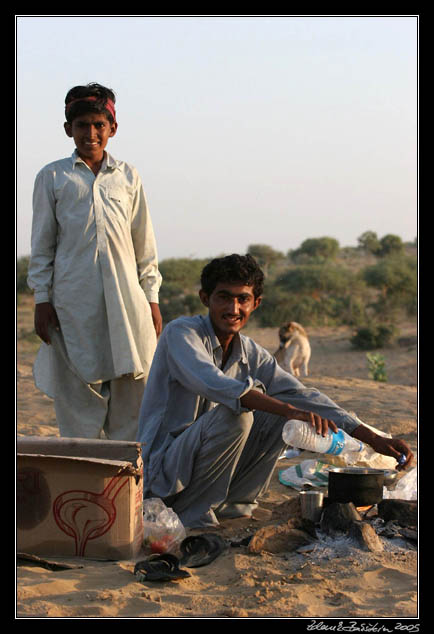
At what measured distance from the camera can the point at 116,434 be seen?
452 cm

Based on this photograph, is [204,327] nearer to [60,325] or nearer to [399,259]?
[60,325]

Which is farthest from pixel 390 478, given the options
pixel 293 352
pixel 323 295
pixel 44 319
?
pixel 323 295

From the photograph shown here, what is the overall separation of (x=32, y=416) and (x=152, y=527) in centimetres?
417

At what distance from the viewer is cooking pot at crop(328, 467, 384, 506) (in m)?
3.55

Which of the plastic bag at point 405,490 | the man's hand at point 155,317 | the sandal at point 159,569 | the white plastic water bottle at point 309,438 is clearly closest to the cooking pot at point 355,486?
the white plastic water bottle at point 309,438

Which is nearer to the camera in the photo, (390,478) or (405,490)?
(405,490)

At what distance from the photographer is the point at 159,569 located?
9.66ft

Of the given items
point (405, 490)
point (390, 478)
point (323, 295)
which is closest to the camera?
point (405, 490)

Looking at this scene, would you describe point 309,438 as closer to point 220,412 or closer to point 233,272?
point 220,412

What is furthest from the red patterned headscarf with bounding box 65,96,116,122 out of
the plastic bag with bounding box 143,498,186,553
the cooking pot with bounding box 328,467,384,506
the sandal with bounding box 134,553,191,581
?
the sandal with bounding box 134,553,191,581

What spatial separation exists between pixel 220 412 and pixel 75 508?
0.76 metres

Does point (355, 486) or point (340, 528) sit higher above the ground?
point (355, 486)

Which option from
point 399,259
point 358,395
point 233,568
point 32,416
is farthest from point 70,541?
point 399,259

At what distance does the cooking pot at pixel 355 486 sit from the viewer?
3.55m
